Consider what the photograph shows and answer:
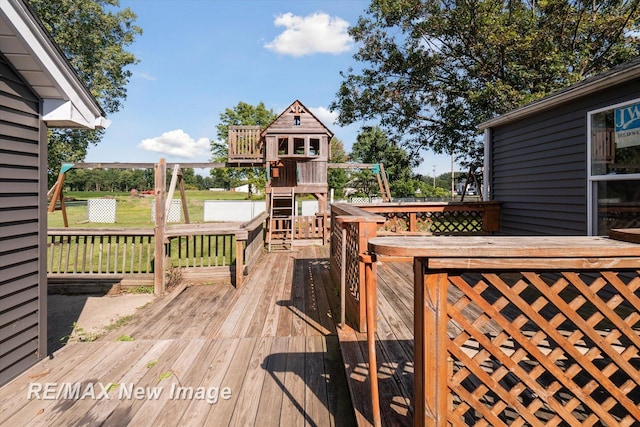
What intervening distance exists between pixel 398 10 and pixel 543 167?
11464mm

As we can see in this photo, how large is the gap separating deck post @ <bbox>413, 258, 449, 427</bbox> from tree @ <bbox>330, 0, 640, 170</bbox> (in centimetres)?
1214

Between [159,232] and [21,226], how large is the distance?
108 inches

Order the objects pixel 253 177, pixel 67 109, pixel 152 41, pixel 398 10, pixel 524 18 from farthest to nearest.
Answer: pixel 253 177 → pixel 398 10 → pixel 524 18 → pixel 152 41 → pixel 67 109

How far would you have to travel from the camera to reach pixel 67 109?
312 cm

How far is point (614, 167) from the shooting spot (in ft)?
12.9

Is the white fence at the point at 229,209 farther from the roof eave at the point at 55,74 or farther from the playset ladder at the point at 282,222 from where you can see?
the roof eave at the point at 55,74

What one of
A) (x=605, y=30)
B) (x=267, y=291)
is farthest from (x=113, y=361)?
(x=605, y=30)

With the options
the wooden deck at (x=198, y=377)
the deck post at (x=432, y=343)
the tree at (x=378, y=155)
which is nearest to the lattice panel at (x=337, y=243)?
the wooden deck at (x=198, y=377)

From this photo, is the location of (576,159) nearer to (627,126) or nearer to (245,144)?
(627,126)

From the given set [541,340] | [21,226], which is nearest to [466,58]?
[541,340]

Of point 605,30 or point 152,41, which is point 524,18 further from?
point 152,41

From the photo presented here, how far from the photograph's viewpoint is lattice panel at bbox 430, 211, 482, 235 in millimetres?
6777

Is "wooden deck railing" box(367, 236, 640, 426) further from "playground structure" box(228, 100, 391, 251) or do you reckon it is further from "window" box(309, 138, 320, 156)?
"window" box(309, 138, 320, 156)

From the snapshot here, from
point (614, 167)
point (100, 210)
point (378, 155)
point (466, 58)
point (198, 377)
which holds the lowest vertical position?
point (198, 377)
